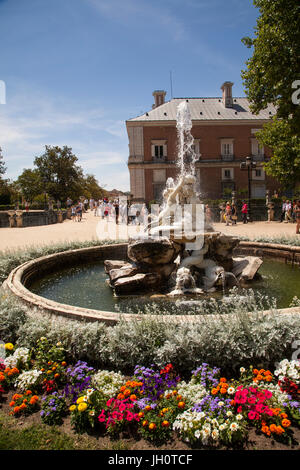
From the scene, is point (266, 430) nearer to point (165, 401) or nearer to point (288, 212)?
point (165, 401)

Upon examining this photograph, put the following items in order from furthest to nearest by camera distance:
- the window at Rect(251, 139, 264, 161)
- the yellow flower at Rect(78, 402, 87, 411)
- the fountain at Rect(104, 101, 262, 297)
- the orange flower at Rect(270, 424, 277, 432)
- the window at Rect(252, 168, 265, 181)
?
the window at Rect(251, 139, 264, 161) → the window at Rect(252, 168, 265, 181) → the fountain at Rect(104, 101, 262, 297) → the yellow flower at Rect(78, 402, 87, 411) → the orange flower at Rect(270, 424, 277, 432)

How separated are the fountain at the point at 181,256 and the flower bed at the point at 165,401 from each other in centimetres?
291

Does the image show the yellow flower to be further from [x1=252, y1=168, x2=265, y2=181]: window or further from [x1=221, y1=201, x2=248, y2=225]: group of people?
[x1=252, y1=168, x2=265, y2=181]: window

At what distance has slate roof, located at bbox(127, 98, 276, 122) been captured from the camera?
3722cm

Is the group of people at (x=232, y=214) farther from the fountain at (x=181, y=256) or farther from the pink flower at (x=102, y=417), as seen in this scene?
the pink flower at (x=102, y=417)

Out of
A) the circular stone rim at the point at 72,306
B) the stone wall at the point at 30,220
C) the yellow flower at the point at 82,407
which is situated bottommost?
the yellow flower at the point at 82,407

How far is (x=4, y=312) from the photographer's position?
434cm

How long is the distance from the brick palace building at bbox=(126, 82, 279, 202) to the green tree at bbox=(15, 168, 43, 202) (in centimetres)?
2372

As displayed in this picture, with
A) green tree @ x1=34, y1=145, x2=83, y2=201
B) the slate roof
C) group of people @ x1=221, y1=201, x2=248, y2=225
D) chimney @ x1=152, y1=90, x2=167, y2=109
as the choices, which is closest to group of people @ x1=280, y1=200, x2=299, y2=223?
group of people @ x1=221, y1=201, x2=248, y2=225

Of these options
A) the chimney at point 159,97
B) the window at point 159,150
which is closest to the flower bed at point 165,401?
the window at point 159,150

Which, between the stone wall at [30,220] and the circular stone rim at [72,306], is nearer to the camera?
the circular stone rim at [72,306]

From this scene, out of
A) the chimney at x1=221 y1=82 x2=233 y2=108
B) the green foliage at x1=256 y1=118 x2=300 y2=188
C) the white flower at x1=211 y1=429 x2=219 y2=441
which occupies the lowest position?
the white flower at x1=211 y1=429 x2=219 y2=441

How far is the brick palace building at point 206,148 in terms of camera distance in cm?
3688

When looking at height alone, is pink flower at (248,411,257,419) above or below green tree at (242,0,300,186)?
below
